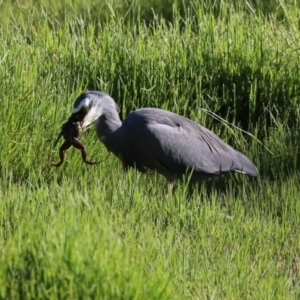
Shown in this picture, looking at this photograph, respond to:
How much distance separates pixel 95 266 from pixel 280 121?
3.12 meters

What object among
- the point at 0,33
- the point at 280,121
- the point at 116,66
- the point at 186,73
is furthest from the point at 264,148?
the point at 0,33

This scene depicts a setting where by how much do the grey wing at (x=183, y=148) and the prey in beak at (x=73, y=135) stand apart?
0.41m

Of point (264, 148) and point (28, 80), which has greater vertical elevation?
point (28, 80)

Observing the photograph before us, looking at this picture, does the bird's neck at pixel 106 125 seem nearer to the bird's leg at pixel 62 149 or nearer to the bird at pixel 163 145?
the bird at pixel 163 145

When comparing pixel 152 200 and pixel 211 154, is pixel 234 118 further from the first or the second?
pixel 152 200

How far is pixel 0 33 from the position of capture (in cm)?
648

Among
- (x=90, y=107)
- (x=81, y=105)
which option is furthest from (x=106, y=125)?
(x=81, y=105)

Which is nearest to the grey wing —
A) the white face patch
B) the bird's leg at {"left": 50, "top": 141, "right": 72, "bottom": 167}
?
the white face patch

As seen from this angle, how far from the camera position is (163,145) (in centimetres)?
537

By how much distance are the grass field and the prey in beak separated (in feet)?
0.55

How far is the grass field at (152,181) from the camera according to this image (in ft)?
11.0

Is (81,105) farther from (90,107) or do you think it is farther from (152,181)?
(152,181)

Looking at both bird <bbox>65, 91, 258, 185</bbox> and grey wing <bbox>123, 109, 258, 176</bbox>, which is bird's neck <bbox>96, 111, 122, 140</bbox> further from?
grey wing <bbox>123, 109, 258, 176</bbox>

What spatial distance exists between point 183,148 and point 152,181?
27 centimetres
